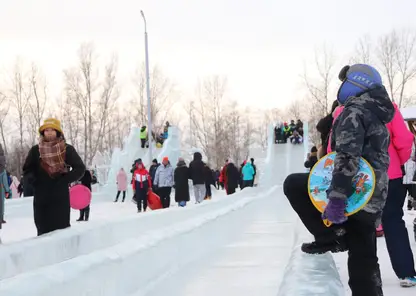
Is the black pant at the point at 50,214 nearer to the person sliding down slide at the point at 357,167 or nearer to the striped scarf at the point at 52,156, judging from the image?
the striped scarf at the point at 52,156

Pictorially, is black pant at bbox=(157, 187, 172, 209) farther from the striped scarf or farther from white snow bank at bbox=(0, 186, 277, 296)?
the striped scarf

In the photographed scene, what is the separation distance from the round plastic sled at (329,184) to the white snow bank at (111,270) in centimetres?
127

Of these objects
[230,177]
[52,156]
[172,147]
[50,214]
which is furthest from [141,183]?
[172,147]

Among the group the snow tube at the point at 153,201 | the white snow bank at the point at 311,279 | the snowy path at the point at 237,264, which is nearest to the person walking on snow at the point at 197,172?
the snow tube at the point at 153,201

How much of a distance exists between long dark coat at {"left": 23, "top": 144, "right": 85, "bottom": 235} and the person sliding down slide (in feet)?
8.83

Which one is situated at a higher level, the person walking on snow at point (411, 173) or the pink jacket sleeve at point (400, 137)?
the pink jacket sleeve at point (400, 137)

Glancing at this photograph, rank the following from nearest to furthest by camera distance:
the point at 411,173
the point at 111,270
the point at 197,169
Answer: the point at 111,270 → the point at 411,173 → the point at 197,169

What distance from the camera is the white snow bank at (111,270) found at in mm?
2500

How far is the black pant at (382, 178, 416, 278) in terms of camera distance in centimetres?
406

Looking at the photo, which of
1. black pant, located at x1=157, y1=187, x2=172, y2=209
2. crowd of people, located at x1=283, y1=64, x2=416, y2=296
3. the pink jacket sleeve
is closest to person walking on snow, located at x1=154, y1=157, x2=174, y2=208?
black pant, located at x1=157, y1=187, x2=172, y2=209

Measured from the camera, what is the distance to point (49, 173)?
5.09 m

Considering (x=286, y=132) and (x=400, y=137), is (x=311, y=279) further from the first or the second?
(x=286, y=132)

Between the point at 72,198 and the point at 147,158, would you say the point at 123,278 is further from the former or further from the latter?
the point at 147,158

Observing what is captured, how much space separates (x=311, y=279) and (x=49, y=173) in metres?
2.97
